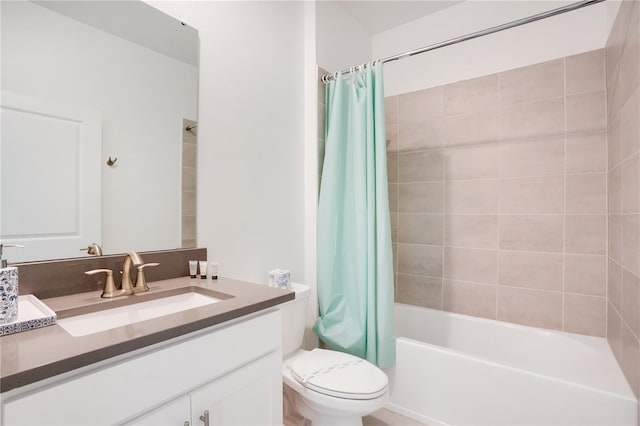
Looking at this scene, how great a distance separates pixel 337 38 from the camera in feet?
7.63

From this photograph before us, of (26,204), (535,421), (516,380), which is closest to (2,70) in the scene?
(26,204)

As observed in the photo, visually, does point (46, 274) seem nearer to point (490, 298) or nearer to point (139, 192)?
point (139, 192)

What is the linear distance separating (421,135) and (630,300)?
5.08 feet

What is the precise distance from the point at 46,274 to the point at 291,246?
1212mm

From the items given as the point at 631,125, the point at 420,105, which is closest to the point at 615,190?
the point at 631,125

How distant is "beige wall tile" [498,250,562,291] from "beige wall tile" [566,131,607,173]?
525mm

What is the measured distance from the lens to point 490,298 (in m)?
2.20

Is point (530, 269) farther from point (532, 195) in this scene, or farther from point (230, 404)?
point (230, 404)

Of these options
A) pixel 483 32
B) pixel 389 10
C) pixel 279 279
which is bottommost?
pixel 279 279

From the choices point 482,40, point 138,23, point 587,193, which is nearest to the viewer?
point 138,23

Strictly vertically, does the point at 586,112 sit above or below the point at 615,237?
above

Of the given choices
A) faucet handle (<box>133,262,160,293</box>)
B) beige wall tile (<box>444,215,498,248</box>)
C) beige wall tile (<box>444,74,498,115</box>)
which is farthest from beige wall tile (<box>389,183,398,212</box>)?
faucet handle (<box>133,262,160,293</box>)

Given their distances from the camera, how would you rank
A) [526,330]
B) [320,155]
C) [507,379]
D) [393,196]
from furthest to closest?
1. [393,196]
2. [320,155]
3. [526,330]
4. [507,379]

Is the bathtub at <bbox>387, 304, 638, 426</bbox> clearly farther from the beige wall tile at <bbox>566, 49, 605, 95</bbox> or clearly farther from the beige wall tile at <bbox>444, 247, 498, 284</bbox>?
the beige wall tile at <bbox>566, 49, 605, 95</bbox>
